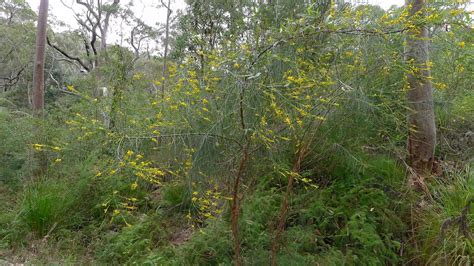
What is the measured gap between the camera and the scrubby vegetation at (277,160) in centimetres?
241

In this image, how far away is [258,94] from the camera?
2.29 meters

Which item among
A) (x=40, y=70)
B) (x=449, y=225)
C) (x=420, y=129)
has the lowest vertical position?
(x=449, y=225)

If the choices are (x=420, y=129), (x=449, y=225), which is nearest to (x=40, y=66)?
(x=420, y=129)

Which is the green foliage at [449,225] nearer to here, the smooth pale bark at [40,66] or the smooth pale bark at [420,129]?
the smooth pale bark at [420,129]

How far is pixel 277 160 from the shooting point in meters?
2.89

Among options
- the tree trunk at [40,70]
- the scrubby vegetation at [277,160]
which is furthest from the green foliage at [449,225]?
the tree trunk at [40,70]

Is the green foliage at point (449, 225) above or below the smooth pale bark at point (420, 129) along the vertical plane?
below

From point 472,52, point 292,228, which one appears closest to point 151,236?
point 292,228

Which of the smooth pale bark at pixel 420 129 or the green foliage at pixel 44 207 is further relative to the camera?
the green foliage at pixel 44 207

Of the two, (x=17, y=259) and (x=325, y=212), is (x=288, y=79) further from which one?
(x=17, y=259)

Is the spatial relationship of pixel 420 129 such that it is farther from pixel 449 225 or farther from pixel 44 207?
pixel 44 207

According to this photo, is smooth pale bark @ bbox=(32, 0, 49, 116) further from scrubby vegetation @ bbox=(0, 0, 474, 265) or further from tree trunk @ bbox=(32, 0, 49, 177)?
scrubby vegetation @ bbox=(0, 0, 474, 265)

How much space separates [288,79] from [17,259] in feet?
12.3

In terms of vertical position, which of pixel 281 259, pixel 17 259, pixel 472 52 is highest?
pixel 472 52
